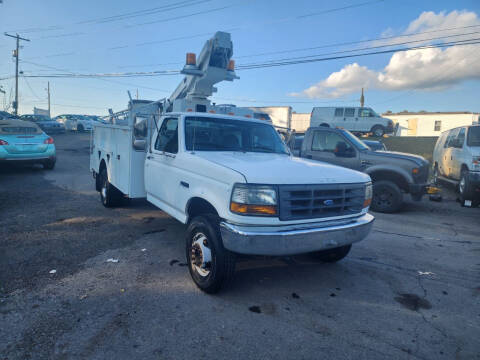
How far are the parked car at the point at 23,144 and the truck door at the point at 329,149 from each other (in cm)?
869

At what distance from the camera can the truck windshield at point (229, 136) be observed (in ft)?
14.3

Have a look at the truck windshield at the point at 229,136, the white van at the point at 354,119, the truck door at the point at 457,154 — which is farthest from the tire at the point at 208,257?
the white van at the point at 354,119

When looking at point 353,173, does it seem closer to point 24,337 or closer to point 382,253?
point 382,253

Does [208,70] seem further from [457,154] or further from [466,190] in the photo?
[457,154]

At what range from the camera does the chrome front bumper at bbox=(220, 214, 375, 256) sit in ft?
10.00

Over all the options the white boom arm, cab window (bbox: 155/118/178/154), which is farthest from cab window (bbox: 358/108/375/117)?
cab window (bbox: 155/118/178/154)

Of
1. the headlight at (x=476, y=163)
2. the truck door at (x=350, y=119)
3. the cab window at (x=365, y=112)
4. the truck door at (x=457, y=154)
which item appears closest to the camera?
the headlight at (x=476, y=163)

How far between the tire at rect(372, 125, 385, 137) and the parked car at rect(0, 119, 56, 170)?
19686 millimetres

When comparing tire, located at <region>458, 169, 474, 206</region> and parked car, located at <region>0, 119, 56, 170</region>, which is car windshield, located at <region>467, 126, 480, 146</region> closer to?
tire, located at <region>458, 169, 474, 206</region>

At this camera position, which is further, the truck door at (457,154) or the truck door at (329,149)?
the truck door at (457,154)

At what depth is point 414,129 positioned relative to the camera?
4228 cm

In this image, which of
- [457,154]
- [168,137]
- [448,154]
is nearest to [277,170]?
[168,137]

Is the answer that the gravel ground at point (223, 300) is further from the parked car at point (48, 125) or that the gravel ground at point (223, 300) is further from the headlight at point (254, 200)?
the parked car at point (48, 125)

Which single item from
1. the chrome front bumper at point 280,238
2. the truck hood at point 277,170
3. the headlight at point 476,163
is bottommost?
the chrome front bumper at point 280,238
